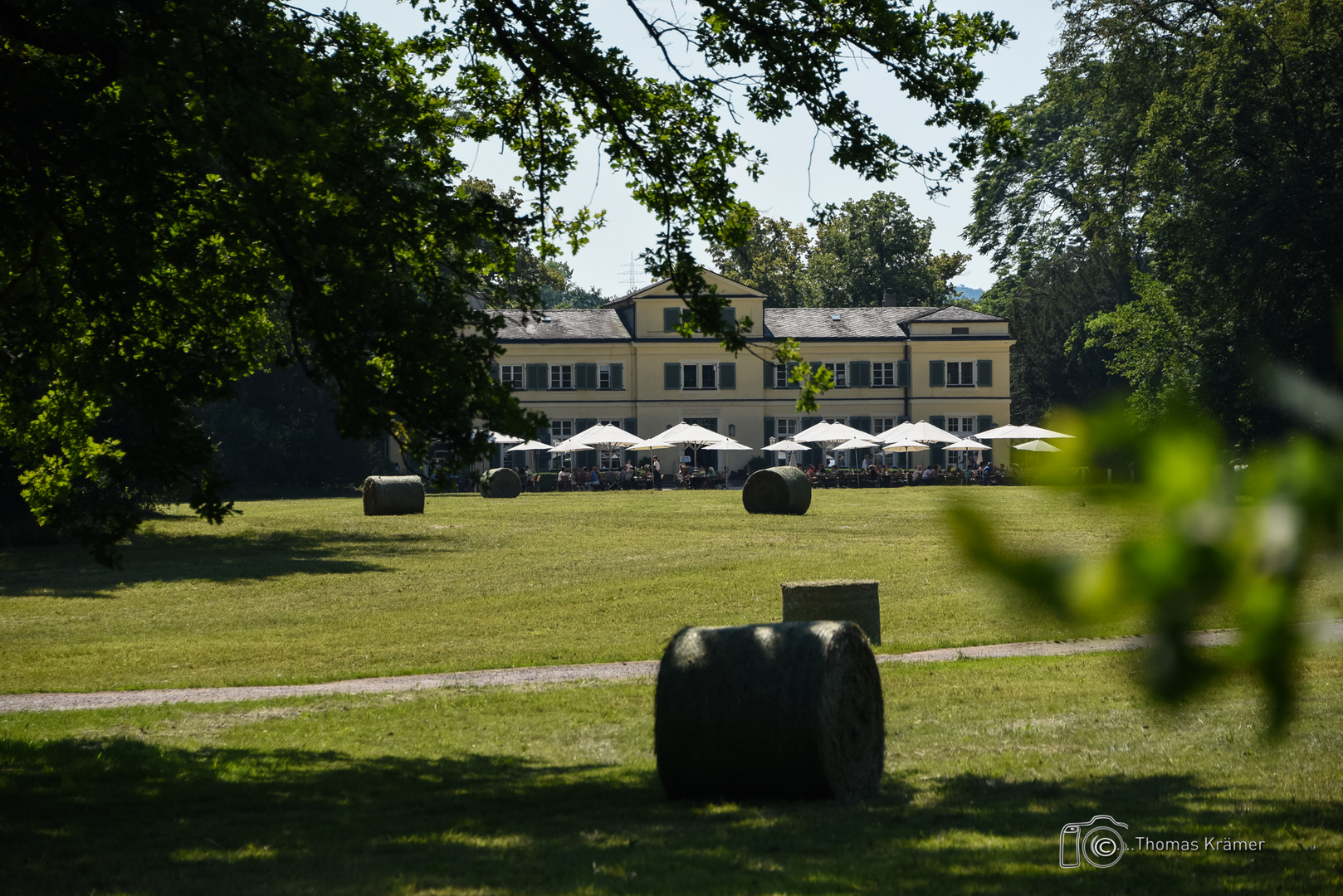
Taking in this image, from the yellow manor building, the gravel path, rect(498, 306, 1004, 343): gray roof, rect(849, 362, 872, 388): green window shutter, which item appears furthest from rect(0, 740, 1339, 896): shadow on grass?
rect(849, 362, 872, 388): green window shutter

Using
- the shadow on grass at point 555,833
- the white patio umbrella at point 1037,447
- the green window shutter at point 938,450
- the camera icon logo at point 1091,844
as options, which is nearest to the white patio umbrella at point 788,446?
the green window shutter at point 938,450

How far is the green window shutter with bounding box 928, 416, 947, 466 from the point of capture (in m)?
70.2

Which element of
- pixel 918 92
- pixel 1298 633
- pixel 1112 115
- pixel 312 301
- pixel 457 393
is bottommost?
pixel 1298 633

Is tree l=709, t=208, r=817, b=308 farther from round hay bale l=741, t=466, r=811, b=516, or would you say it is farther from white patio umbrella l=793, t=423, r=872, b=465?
round hay bale l=741, t=466, r=811, b=516

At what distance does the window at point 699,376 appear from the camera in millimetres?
74125

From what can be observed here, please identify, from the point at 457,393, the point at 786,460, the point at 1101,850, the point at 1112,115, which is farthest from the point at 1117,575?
the point at 786,460

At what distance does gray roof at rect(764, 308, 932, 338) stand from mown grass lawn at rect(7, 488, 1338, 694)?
3803 centimetres

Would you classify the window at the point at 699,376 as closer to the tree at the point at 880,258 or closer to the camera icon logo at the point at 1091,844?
the tree at the point at 880,258

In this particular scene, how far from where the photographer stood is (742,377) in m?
73.9

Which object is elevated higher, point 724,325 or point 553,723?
point 724,325

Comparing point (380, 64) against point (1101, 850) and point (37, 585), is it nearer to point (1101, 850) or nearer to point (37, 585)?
point (1101, 850)

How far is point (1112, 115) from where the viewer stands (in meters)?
48.7

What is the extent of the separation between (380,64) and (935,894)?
8.72m

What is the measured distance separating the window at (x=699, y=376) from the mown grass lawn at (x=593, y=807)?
61.3 m
